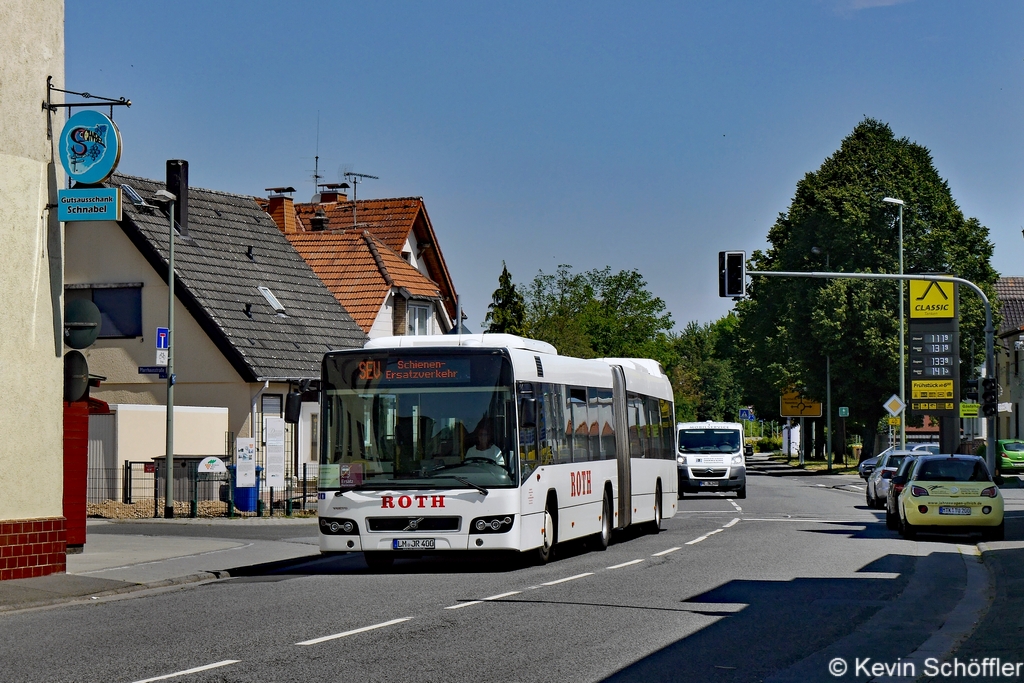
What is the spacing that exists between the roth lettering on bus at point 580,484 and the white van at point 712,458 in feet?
65.2

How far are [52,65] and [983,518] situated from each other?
1646 cm

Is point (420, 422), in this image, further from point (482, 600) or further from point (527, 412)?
point (482, 600)

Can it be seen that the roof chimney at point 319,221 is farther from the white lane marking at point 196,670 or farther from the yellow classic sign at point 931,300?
the white lane marking at point 196,670

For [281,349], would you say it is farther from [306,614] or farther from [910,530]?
[306,614]

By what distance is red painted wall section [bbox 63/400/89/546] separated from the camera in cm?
2133

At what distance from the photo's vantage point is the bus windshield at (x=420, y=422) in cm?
1836

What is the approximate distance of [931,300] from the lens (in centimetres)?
5031

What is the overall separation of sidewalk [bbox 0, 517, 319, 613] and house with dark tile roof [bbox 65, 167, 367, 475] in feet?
41.9

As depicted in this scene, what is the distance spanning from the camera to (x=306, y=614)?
13977 millimetres

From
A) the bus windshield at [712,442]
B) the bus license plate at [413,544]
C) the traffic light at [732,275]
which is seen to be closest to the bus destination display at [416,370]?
the bus license plate at [413,544]

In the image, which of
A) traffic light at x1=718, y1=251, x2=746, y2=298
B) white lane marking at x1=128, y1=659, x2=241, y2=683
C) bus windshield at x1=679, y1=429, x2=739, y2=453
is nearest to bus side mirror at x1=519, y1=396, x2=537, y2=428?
white lane marking at x1=128, y1=659, x2=241, y2=683

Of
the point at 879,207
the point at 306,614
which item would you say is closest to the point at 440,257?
the point at 879,207

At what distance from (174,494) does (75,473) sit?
13.1m

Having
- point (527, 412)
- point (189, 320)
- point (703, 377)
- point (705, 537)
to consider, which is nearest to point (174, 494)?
point (189, 320)
